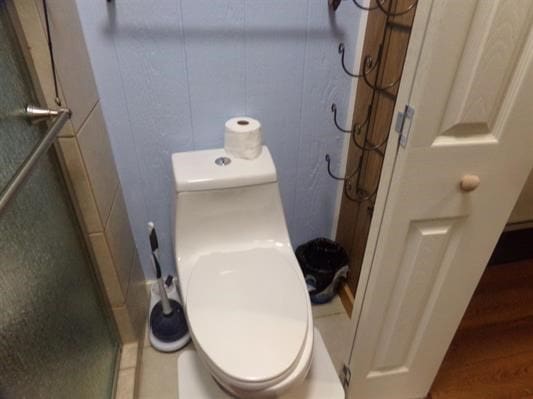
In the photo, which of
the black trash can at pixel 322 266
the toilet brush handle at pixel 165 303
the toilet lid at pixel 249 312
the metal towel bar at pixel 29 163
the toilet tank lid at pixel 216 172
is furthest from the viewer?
the black trash can at pixel 322 266

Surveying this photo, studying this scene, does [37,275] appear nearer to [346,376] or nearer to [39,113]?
[39,113]

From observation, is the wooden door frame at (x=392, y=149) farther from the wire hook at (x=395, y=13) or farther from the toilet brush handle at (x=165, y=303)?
the toilet brush handle at (x=165, y=303)

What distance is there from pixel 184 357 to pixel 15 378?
767mm

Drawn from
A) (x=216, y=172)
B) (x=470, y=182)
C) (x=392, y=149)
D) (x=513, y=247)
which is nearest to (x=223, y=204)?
(x=216, y=172)

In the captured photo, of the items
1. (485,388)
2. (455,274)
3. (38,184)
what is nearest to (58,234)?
(38,184)

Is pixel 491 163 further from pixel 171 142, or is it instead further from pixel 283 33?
pixel 171 142

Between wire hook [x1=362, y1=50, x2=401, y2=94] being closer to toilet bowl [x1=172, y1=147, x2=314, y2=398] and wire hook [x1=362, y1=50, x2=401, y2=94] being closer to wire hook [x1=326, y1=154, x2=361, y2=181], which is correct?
wire hook [x1=326, y1=154, x2=361, y2=181]

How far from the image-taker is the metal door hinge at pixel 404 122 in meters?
0.66

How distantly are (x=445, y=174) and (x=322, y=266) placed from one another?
3.07 ft

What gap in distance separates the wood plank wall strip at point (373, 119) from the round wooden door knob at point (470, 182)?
392 millimetres

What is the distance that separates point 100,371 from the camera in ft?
3.63

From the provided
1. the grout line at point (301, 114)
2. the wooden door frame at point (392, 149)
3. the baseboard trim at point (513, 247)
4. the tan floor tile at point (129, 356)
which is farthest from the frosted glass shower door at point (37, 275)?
the baseboard trim at point (513, 247)

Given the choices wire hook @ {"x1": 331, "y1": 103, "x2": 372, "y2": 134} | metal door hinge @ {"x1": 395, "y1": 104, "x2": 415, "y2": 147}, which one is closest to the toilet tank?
wire hook @ {"x1": 331, "y1": 103, "x2": 372, "y2": 134}

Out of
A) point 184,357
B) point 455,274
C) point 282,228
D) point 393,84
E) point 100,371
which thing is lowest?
point 184,357
